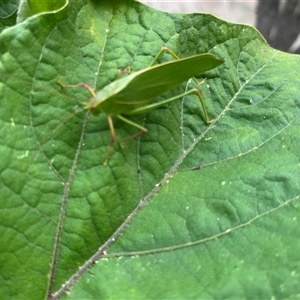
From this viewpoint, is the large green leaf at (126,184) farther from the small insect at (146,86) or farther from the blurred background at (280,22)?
the blurred background at (280,22)

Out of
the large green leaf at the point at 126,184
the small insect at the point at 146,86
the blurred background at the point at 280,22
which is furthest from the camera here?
the blurred background at the point at 280,22

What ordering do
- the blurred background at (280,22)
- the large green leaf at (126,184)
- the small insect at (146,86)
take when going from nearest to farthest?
the large green leaf at (126,184) → the small insect at (146,86) → the blurred background at (280,22)

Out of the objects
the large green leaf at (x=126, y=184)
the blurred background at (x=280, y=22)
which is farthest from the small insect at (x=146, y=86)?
the blurred background at (x=280, y=22)

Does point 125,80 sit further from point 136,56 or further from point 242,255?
point 242,255

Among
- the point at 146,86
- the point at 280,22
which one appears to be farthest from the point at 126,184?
the point at 280,22

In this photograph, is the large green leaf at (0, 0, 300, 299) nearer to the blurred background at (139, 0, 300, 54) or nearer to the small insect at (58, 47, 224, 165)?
the small insect at (58, 47, 224, 165)

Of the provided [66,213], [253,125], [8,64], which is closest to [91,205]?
[66,213]
